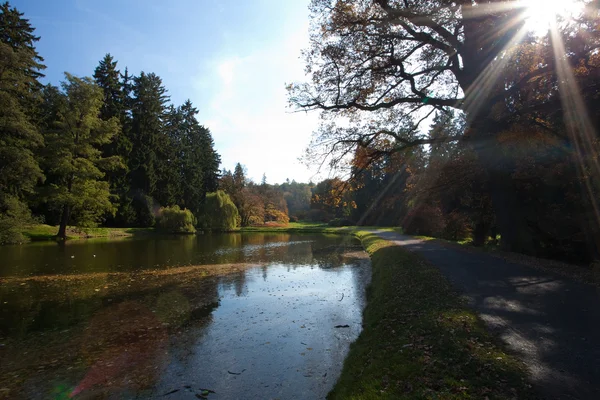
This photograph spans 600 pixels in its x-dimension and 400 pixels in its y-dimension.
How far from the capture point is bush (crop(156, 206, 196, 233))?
144 ft

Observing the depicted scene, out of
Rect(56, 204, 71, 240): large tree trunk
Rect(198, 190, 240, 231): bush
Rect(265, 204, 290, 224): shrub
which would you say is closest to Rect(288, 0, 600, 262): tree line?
Rect(56, 204, 71, 240): large tree trunk

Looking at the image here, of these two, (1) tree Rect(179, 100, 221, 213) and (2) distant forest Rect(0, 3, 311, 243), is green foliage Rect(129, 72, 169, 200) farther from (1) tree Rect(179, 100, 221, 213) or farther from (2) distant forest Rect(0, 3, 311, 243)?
(1) tree Rect(179, 100, 221, 213)

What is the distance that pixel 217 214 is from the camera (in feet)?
161

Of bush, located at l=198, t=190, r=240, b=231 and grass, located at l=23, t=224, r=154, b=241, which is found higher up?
bush, located at l=198, t=190, r=240, b=231

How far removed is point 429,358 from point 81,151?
36.6 m

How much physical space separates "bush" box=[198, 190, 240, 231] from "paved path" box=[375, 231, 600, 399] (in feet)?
136

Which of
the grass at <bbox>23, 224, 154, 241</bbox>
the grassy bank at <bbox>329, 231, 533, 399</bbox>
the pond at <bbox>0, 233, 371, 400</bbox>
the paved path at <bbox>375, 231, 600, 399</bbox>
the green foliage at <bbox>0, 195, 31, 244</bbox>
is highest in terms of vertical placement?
the green foliage at <bbox>0, 195, 31, 244</bbox>

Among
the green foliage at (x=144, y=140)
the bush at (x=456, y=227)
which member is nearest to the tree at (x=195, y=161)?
the green foliage at (x=144, y=140)

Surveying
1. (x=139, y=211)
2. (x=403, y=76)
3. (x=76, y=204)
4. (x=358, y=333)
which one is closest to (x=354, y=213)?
(x=139, y=211)

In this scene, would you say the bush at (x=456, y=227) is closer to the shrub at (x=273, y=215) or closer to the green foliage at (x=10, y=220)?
the green foliage at (x=10, y=220)

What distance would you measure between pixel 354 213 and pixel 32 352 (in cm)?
6345

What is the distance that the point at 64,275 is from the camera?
1477 cm

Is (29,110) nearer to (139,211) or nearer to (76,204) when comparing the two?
(76,204)

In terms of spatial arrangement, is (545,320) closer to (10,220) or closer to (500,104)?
(500,104)
